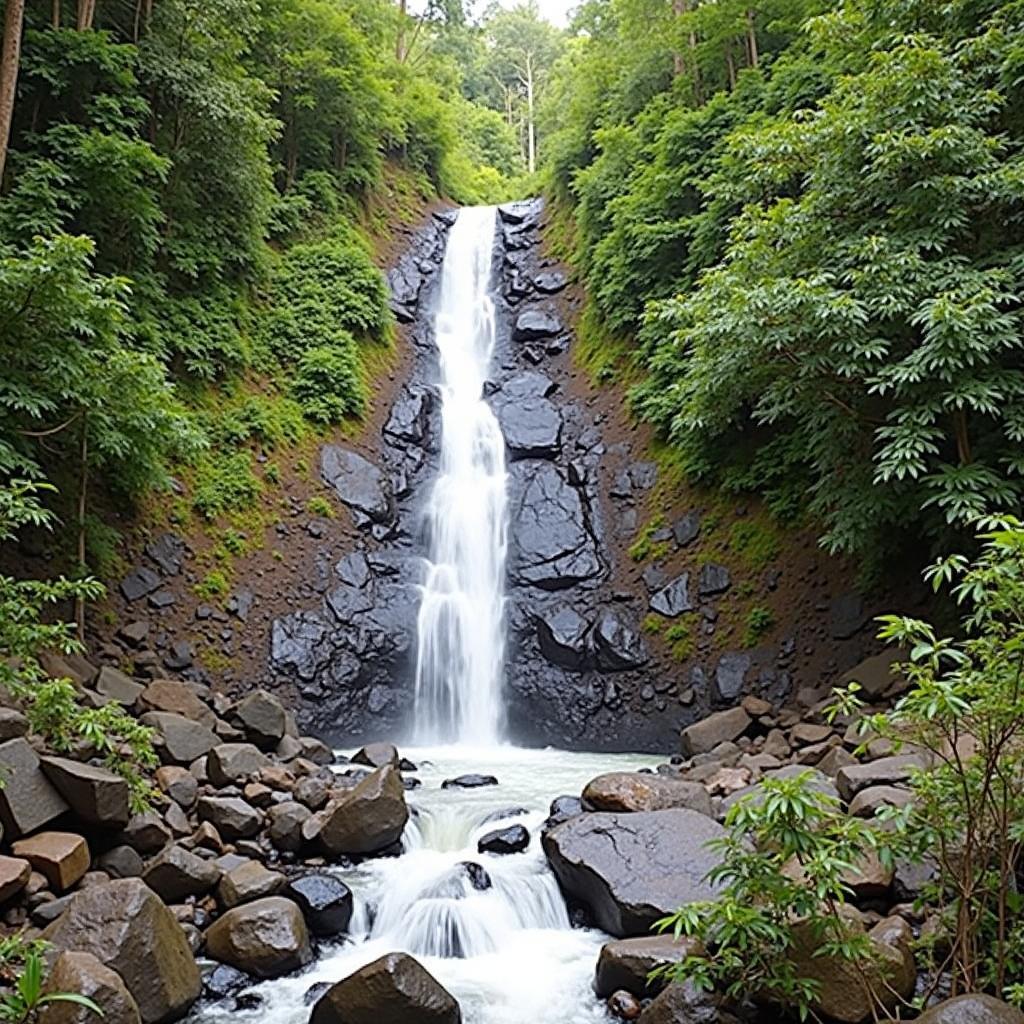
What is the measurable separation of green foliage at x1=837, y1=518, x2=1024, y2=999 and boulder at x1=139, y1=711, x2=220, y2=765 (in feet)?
20.7

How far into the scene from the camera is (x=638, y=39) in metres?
18.6

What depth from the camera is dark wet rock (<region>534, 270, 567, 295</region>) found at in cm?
2044

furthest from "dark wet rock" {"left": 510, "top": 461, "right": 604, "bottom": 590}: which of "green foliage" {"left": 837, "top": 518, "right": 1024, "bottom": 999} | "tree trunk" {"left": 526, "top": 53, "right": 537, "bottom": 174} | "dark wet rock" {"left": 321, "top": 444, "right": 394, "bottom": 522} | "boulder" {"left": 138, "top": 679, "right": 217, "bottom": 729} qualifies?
"tree trunk" {"left": 526, "top": 53, "right": 537, "bottom": 174}

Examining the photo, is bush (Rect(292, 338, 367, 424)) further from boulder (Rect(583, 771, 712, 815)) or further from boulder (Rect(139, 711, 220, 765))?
boulder (Rect(583, 771, 712, 815))

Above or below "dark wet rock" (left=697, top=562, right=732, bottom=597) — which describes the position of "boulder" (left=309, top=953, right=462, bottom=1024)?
below

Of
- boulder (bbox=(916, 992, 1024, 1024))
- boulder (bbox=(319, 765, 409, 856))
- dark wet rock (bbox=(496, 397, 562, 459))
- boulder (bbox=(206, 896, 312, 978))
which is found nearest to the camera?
boulder (bbox=(916, 992, 1024, 1024))

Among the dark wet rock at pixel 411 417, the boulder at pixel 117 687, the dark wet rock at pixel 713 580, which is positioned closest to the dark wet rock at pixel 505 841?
the boulder at pixel 117 687

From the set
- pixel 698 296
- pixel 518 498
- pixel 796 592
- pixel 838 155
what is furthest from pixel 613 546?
pixel 838 155

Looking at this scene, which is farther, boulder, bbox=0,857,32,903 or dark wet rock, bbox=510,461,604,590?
dark wet rock, bbox=510,461,604,590

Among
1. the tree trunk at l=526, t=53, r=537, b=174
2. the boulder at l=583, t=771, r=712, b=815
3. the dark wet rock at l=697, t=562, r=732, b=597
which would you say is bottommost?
the boulder at l=583, t=771, r=712, b=815

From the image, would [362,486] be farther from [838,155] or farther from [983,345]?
[983,345]

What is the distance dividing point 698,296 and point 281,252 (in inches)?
449

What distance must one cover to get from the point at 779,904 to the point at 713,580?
26.6 feet

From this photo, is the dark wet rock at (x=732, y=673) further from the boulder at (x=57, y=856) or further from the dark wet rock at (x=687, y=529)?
the boulder at (x=57, y=856)
